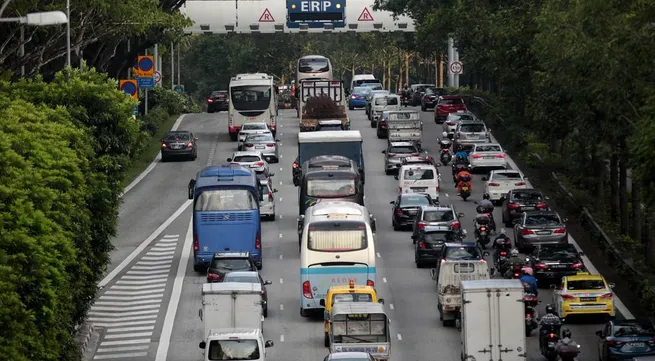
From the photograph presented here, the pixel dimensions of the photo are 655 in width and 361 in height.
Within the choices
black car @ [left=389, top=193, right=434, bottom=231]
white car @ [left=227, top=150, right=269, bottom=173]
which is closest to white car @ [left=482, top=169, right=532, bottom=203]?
black car @ [left=389, top=193, right=434, bottom=231]

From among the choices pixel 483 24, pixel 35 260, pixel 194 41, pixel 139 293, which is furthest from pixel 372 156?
pixel 194 41

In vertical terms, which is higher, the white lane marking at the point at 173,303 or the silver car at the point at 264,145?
the silver car at the point at 264,145

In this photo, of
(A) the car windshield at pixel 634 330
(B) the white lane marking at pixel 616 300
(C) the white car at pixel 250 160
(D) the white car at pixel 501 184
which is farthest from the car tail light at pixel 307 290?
(C) the white car at pixel 250 160

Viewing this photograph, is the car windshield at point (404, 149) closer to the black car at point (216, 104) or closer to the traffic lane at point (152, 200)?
the traffic lane at point (152, 200)

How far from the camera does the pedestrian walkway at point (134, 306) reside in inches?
1863

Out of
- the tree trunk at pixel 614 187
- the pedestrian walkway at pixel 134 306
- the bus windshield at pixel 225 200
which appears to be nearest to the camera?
the pedestrian walkway at pixel 134 306

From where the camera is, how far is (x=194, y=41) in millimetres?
178500

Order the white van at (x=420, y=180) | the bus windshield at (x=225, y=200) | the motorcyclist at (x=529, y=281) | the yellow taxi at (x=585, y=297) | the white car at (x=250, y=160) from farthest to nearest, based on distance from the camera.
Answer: the white car at (x=250, y=160)
the white van at (x=420, y=180)
the bus windshield at (x=225, y=200)
the motorcyclist at (x=529, y=281)
the yellow taxi at (x=585, y=297)

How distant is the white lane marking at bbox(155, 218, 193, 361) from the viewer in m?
46.5

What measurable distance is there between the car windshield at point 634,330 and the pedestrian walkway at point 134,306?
13.7m

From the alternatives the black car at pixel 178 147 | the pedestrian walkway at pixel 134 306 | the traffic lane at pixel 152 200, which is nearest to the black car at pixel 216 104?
the traffic lane at pixel 152 200

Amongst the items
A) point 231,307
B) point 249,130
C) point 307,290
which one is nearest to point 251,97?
point 249,130

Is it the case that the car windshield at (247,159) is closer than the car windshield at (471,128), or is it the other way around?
the car windshield at (247,159)

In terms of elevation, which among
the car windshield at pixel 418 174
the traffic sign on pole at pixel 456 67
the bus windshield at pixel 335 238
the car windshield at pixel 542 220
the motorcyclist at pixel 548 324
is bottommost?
the motorcyclist at pixel 548 324
